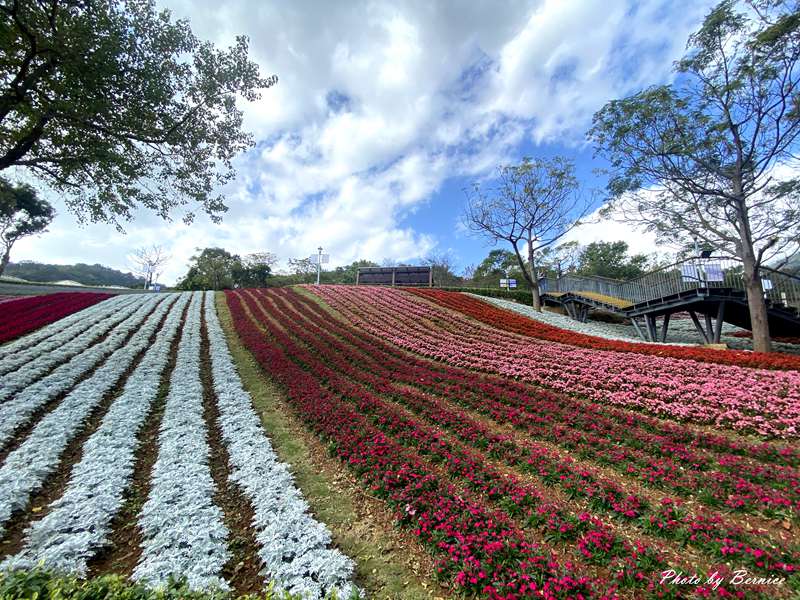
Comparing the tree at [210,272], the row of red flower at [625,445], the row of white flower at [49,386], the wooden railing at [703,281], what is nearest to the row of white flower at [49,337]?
the row of white flower at [49,386]

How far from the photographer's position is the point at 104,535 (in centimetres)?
324

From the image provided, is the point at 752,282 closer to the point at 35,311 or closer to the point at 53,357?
the point at 53,357

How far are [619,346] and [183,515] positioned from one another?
1212 cm

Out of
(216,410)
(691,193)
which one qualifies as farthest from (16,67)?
(691,193)

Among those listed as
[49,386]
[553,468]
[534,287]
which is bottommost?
[553,468]

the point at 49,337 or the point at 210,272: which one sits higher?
the point at 210,272

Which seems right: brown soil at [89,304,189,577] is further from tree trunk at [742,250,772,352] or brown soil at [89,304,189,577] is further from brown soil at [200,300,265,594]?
tree trunk at [742,250,772,352]

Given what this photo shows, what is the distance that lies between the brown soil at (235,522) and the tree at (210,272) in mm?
47797

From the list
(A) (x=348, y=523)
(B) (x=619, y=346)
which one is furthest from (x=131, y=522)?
(B) (x=619, y=346)

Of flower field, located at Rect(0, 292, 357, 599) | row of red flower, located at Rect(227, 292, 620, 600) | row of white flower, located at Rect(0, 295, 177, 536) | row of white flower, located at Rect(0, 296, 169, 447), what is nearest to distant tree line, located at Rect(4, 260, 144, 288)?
row of white flower, located at Rect(0, 296, 169, 447)

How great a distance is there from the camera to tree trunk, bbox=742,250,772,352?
1132cm

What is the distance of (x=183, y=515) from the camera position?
355 cm

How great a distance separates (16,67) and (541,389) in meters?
14.3

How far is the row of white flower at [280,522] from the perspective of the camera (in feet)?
9.10
